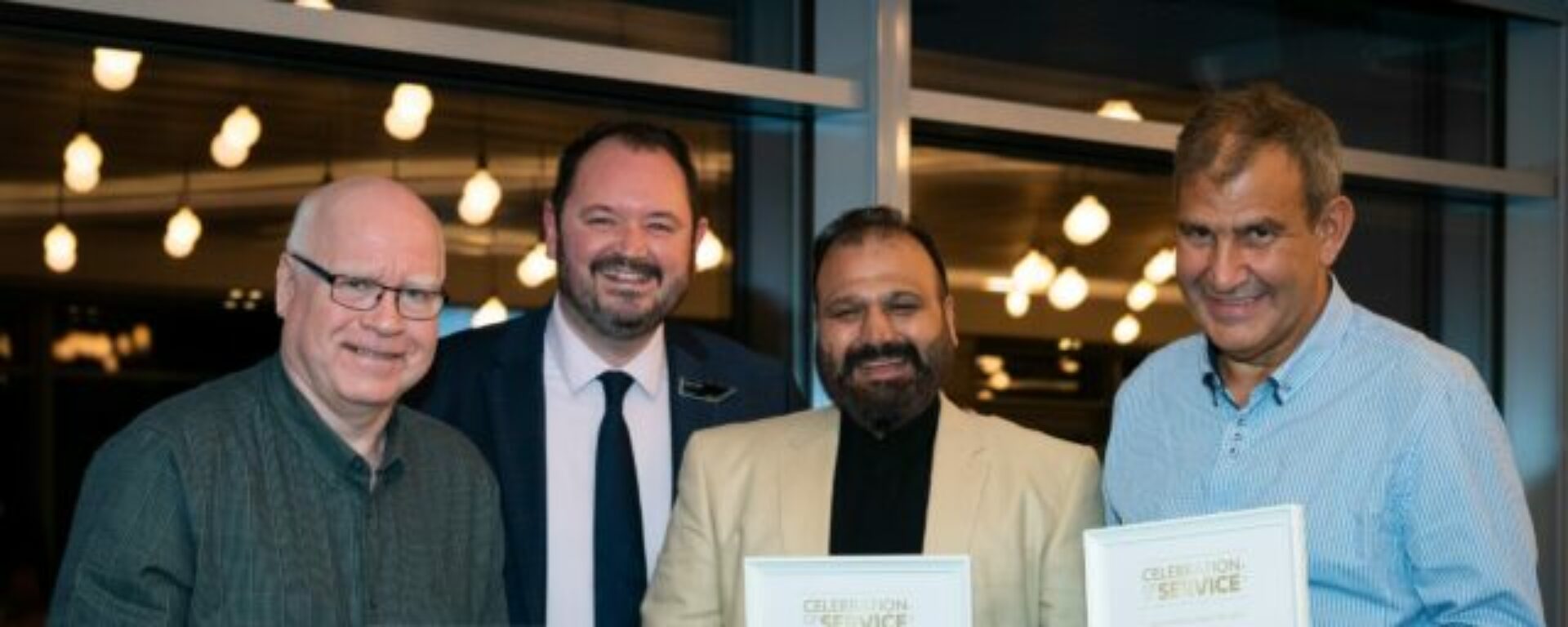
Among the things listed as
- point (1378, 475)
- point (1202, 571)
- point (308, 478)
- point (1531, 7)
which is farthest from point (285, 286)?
point (1531, 7)

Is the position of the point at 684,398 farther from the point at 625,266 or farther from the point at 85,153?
the point at 85,153

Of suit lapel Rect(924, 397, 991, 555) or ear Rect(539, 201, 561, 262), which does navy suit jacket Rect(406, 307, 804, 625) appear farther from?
suit lapel Rect(924, 397, 991, 555)

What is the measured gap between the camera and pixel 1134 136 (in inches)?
228

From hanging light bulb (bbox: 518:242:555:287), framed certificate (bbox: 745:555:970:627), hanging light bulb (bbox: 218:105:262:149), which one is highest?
hanging light bulb (bbox: 218:105:262:149)

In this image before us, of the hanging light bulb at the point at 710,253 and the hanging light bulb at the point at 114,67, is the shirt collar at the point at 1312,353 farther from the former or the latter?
the hanging light bulb at the point at 114,67

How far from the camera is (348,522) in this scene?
327cm

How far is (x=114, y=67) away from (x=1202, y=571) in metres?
2.52

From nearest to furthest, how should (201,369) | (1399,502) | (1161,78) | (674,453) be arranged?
1. (1399,502)
2. (674,453)
3. (201,369)
4. (1161,78)

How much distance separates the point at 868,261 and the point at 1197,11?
2759 millimetres

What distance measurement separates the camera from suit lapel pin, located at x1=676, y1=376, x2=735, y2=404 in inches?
161

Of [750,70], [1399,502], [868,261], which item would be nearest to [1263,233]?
[1399,502]

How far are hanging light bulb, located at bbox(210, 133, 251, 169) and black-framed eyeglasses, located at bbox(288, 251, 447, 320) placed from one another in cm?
135

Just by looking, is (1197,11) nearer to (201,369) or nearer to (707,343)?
(707,343)

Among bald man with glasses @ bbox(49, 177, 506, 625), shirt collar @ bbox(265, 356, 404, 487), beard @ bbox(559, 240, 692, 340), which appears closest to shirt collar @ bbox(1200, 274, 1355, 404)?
beard @ bbox(559, 240, 692, 340)
